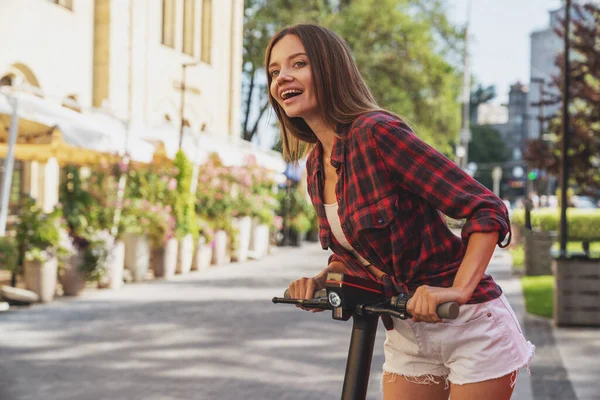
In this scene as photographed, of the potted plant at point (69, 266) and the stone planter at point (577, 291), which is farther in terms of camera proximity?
the potted plant at point (69, 266)

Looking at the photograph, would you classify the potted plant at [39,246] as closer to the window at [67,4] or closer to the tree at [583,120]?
the window at [67,4]

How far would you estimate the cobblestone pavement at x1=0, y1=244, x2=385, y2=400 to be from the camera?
6449 mm

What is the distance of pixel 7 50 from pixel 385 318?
14.1 metres

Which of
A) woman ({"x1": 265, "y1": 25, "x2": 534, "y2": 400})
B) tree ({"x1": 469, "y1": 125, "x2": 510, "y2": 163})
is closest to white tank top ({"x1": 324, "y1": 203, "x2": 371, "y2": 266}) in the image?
woman ({"x1": 265, "y1": 25, "x2": 534, "y2": 400})

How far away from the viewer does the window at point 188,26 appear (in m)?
24.2

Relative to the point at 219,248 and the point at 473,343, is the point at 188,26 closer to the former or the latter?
the point at 219,248

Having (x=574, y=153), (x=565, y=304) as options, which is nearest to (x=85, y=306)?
(x=565, y=304)

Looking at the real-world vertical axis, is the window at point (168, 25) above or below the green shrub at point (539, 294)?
above

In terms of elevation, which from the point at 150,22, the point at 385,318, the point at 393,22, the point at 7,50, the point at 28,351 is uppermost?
the point at 393,22

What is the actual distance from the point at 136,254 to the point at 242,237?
5487 millimetres

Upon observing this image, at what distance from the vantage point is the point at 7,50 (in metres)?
15.3

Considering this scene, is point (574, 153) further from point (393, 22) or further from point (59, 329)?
point (393, 22)

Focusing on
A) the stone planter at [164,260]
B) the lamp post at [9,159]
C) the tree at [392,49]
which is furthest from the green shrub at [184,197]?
the tree at [392,49]

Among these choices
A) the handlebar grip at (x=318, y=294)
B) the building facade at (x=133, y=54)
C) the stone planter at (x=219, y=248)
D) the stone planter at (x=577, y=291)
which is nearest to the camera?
the handlebar grip at (x=318, y=294)
